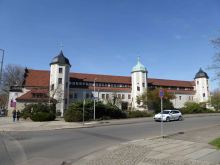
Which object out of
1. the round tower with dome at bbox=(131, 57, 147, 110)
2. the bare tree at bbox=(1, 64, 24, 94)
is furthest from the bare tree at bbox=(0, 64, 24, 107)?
the round tower with dome at bbox=(131, 57, 147, 110)

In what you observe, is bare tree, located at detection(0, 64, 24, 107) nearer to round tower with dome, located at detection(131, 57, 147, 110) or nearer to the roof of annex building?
the roof of annex building

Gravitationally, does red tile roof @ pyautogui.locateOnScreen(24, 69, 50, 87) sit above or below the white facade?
above

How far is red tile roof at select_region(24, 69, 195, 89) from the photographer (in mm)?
65944

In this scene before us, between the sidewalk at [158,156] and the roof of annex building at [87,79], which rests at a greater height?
the roof of annex building at [87,79]

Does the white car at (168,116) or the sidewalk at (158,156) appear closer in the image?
the sidewalk at (158,156)

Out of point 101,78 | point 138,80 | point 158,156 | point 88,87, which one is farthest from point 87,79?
point 158,156

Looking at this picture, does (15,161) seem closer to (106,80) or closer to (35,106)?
(35,106)

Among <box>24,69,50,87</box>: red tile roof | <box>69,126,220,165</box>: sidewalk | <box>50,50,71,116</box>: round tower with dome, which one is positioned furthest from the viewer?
<box>24,69,50,87</box>: red tile roof

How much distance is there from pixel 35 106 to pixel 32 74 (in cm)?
3087

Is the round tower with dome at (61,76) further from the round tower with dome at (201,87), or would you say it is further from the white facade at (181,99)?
the round tower with dome at (201,87)

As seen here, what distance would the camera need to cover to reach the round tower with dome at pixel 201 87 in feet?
280

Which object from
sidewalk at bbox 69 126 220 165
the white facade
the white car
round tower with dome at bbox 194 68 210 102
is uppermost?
round tower with dome at bbox 194 68 210 102

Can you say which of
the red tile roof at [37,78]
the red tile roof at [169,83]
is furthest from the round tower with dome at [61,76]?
the red tile roof at [169,83]

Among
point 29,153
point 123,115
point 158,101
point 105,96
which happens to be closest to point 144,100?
point 158,101
